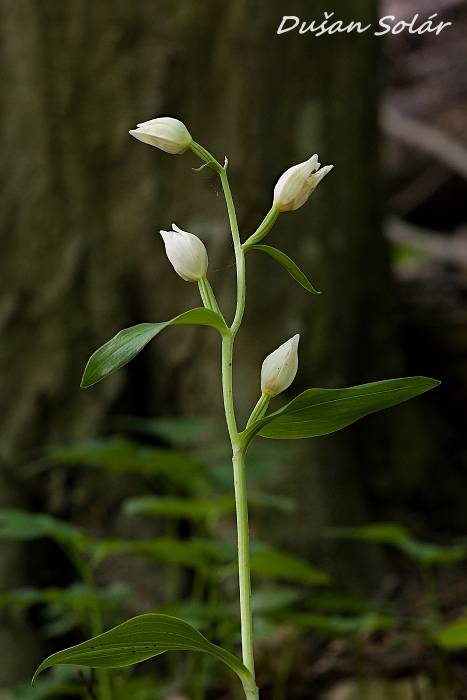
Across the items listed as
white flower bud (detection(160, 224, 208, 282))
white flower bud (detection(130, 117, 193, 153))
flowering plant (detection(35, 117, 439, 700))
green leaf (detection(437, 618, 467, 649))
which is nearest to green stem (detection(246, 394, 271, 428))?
flowering plant (detection(35, 117, 439, 700))

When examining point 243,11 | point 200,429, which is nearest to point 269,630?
point 200,429

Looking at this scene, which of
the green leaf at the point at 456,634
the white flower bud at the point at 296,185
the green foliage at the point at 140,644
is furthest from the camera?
the green leaf at the point at 456,634

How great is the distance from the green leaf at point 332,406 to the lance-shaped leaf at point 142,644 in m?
0.14

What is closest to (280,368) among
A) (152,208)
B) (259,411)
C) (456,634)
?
(259,411)

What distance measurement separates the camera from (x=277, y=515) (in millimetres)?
2305

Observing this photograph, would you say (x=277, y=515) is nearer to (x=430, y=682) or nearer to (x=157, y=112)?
(x=430, y=682)

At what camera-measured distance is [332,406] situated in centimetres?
61

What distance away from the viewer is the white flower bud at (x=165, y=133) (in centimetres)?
66

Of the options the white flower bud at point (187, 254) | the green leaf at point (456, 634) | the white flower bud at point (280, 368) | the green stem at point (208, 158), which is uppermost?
the green stem at point (208, 158)

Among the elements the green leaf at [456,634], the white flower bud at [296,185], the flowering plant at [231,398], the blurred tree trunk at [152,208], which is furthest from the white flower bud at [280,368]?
the blurred tree trunk at [152,208]

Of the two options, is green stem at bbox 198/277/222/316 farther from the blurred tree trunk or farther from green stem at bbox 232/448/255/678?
the blurred tree trunk

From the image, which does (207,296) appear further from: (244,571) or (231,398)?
(244,571)

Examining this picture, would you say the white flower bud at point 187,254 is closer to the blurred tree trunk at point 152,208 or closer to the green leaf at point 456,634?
the green leaf at point 456,634

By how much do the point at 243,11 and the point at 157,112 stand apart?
39 centimetres
